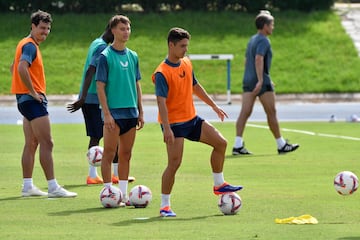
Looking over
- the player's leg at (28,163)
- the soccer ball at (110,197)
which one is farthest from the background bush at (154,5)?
the soccer ball at (110,197)

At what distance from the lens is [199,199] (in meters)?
12.9

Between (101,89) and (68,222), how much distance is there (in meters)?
1.70

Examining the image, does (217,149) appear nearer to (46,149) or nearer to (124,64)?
(124,64)

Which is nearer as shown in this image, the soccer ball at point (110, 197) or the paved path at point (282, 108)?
the soccer ball at point (110, 197)

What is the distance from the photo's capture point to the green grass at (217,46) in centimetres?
3325

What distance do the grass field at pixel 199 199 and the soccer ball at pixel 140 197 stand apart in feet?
0.36

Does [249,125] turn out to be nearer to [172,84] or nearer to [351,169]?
[351,169]

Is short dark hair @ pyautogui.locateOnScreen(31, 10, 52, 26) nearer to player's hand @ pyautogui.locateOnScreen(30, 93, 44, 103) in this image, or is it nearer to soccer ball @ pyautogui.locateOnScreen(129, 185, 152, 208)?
player's hand @ pyautogui.locateOnScreen(30, 93, 44, 103)

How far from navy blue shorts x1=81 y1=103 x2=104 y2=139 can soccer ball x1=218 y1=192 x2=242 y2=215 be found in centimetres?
384

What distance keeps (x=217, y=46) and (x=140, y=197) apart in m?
24.1

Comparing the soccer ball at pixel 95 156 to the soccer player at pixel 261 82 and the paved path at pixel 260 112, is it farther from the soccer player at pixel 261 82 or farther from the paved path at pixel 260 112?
the paved path at pixel 260 112

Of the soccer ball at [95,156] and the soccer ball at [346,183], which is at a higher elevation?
the soccer ball at [346,183]

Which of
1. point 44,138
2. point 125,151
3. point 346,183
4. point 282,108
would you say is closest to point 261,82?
point 44,138

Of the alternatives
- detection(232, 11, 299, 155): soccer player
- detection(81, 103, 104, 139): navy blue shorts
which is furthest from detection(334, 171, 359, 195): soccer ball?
detection(232, 11, 299, 155): soccer player
